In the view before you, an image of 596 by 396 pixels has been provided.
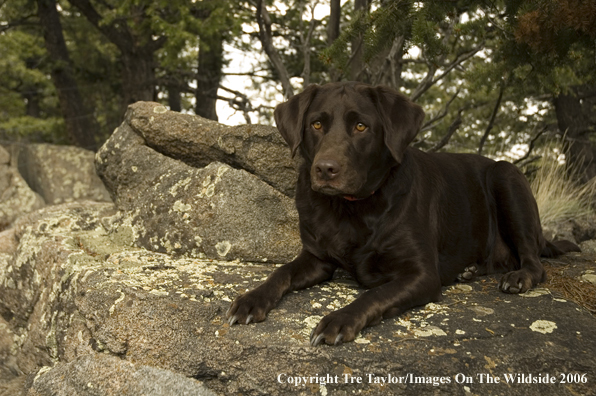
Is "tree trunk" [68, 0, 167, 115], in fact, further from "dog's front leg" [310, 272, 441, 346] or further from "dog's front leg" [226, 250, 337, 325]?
"dog's front leg" [310, 272, 441, 346]

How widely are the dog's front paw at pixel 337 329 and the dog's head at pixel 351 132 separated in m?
0.77

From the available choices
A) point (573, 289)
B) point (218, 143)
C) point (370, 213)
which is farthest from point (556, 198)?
point (370, 213)

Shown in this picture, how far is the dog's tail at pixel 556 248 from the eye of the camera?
4.75m

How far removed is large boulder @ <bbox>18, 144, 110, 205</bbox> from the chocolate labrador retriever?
9.41 meters

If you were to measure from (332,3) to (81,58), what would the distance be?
11.5 m

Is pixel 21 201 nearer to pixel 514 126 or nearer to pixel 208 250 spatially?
pixel 208 250

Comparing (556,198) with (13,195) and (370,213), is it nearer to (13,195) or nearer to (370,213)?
(370,213)

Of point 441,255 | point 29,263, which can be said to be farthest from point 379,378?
point 29,263

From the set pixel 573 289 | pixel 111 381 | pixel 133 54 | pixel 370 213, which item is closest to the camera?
pixel 111 381

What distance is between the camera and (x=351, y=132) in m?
3.41

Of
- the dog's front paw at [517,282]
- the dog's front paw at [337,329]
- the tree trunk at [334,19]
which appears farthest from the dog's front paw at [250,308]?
the tree trunk at [334,19]

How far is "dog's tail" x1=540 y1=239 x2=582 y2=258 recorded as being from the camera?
4746mm

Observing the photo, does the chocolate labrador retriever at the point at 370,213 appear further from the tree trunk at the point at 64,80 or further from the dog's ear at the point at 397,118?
the tree trunk at the point at 64,80

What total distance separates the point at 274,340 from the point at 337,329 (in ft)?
1.12
